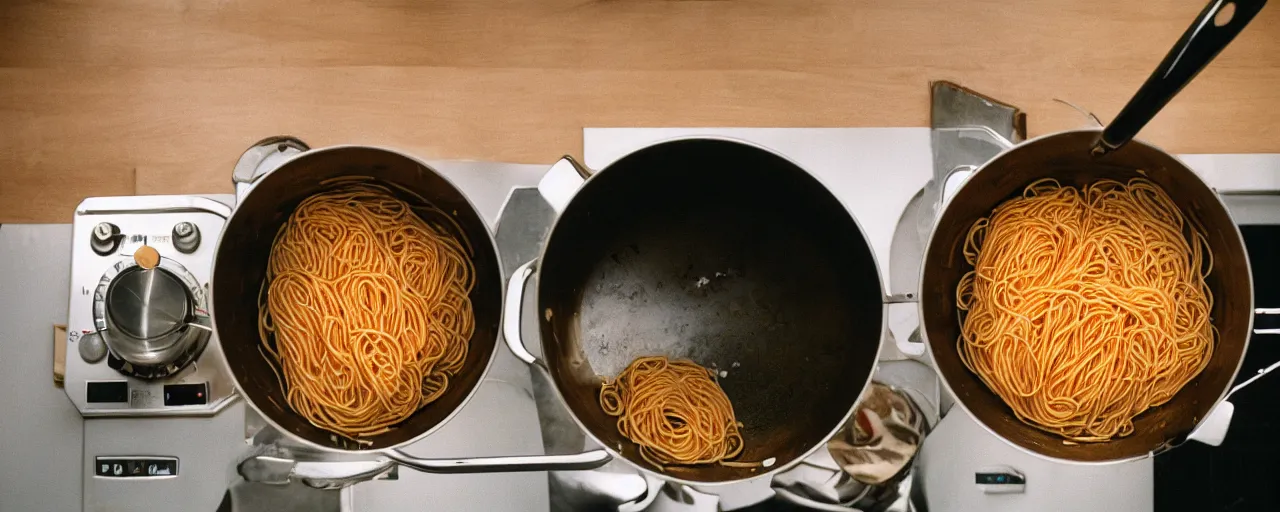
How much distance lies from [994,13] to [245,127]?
4.08 feet

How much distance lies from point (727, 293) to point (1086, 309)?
0.51 m

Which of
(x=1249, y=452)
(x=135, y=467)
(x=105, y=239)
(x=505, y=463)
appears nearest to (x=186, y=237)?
(x=105, y=239)

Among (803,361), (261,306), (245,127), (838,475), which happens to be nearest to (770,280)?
(803,361)

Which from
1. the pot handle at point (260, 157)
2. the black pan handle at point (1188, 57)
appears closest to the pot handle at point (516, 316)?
the pot handle at point (260, 157)

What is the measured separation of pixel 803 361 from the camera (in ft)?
3.41

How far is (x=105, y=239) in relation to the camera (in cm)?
105

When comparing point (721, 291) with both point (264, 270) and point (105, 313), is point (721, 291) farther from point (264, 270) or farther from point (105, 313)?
point (105, 313)

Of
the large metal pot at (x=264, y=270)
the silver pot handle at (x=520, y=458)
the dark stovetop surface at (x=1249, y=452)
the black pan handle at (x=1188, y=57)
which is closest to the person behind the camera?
the black pan handle at (x=1188, y=57)

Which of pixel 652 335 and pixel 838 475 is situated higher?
pixel 652 335

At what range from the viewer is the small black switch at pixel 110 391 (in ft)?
3.50

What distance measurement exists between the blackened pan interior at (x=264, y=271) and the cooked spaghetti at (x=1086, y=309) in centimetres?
69

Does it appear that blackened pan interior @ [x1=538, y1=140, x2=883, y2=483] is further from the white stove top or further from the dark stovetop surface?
the dark stovetop surface

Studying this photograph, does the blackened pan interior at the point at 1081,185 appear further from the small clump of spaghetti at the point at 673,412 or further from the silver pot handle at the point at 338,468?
the silver pot handle at the point at 338,468

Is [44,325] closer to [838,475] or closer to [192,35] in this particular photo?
[192,35]
